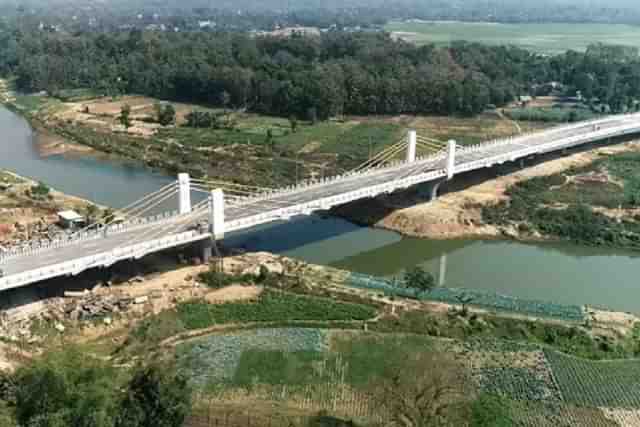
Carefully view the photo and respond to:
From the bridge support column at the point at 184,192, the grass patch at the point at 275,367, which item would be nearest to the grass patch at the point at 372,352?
the grass patch at the point at 275,367

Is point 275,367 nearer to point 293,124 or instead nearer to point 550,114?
point 293,124

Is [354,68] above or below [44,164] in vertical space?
above

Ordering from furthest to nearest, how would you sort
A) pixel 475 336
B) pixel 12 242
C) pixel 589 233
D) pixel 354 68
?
1. pixel 354 68
2. pixel 589 233
3. pixel 12 242
4. pixel 475 336

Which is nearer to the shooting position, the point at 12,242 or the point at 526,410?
the point at 526,410

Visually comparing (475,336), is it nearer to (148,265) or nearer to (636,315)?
(636,315)

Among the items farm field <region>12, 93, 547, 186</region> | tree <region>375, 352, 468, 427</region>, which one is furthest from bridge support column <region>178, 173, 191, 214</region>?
tree <region>375, 352, 468, 427</region>

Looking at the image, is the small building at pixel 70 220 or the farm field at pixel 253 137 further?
the farm field at pixel 253 137

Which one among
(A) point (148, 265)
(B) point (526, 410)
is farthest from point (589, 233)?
(A) point (148, 265)

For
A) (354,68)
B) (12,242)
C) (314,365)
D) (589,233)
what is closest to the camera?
(314,365)

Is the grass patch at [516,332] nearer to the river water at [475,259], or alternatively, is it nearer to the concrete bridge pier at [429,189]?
the river water at [475,259]
